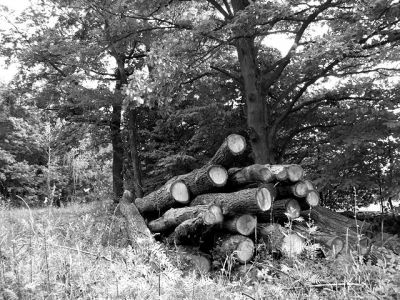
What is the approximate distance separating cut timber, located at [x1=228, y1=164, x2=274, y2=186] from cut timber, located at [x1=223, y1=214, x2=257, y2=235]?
2.68ft

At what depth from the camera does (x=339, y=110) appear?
1083 centimetres

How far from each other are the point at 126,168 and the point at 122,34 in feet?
18.3

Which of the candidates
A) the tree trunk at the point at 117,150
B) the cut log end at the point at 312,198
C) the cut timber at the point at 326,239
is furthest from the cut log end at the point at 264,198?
the tree trunk at the point at 117,150

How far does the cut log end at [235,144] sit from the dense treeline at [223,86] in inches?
85.4

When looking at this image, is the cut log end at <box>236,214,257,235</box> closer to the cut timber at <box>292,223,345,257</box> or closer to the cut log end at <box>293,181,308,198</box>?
the cut timber at <box>292,223,345,257</box>

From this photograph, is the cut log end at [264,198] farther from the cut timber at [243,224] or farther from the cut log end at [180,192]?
the cut log end at [180,192]

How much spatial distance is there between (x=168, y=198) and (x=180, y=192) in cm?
28

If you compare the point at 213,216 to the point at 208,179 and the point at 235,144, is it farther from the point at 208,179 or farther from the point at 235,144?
the point at 235,144

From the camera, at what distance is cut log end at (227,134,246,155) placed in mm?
7500

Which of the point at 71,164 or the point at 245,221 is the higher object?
the point at 71,164

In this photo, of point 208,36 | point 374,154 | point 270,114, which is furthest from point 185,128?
point 374,154

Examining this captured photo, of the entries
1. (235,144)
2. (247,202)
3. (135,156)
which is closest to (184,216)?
(247,202)

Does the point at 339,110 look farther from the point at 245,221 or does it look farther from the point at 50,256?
the point at 50,256

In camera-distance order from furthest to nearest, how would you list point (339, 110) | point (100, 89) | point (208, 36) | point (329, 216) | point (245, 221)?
point (100, 89) < point (339, 110) < point (208, 36) < point (329, 216) < point (245, 221)
